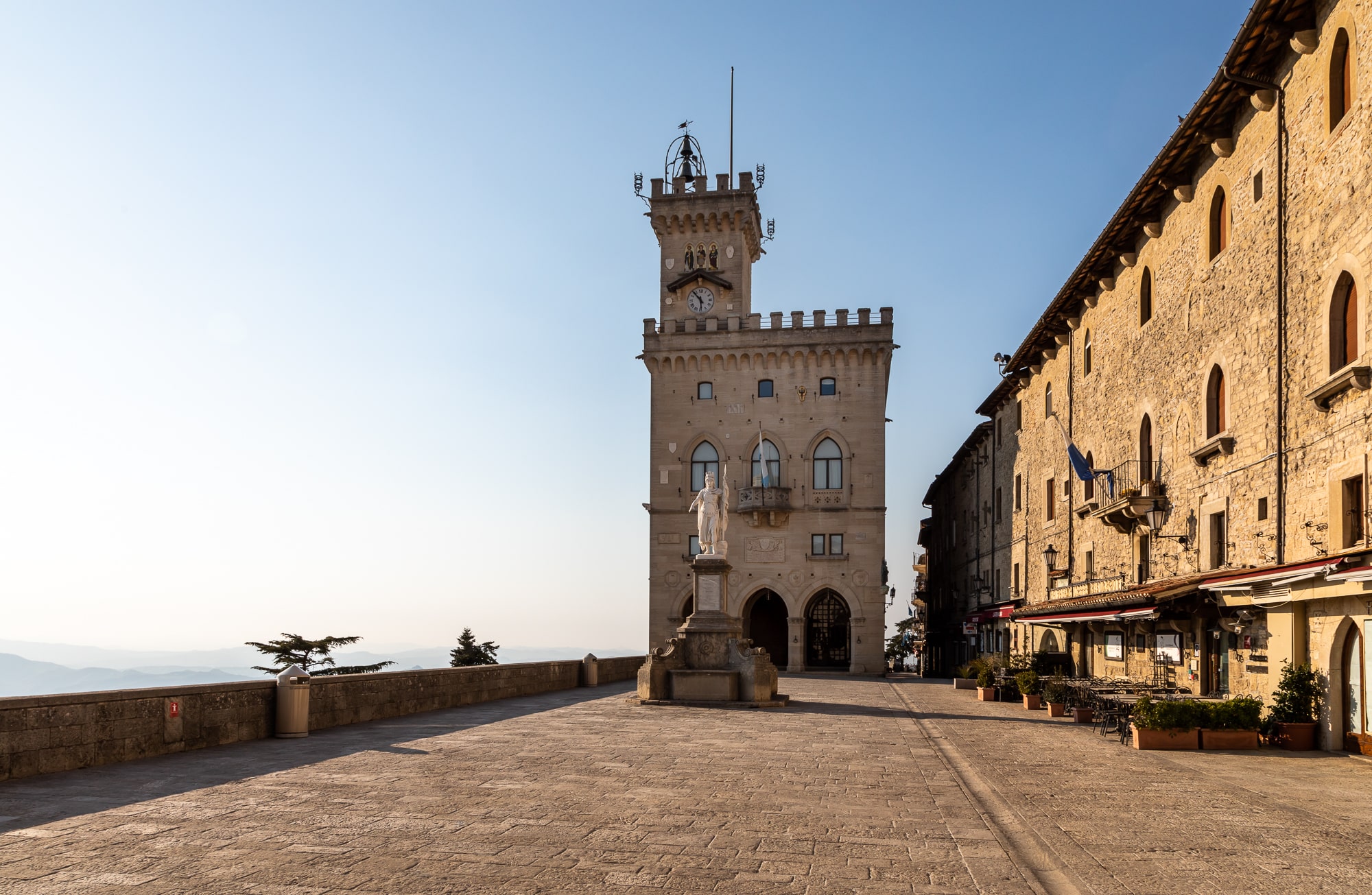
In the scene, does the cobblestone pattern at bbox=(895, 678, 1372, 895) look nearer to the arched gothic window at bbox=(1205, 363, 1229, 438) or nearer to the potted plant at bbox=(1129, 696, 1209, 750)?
the potted plant at bbox=(1129, 696, 1209, 750)

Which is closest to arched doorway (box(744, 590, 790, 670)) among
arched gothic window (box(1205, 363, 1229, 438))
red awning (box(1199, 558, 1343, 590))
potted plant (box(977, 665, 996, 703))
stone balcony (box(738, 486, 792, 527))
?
stone balcony (box(738, 486, 792, 527))

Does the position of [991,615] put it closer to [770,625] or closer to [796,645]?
[796,645]

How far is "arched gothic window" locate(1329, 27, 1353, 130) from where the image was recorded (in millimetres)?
14375

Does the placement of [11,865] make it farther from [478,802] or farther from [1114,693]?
[1114,693]

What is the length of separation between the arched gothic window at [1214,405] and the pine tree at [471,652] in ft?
147

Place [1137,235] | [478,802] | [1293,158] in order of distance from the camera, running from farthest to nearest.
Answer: [1137,235] < [1293,158] < [478,802]

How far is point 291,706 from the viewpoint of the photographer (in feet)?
48.9

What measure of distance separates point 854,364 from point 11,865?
41.4 metres

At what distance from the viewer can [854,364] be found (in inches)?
1815

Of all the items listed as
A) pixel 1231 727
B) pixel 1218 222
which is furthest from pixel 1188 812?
pixel 1218 222

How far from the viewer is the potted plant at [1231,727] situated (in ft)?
47.6

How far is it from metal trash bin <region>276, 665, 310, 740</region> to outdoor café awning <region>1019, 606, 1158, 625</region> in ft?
42.7

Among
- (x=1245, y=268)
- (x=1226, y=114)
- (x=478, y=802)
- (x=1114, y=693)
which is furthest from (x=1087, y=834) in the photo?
(x=1226, y=114)

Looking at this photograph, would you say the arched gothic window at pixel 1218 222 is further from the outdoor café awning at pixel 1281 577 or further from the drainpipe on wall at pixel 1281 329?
the outdoor café awning at pixel 1281 577
